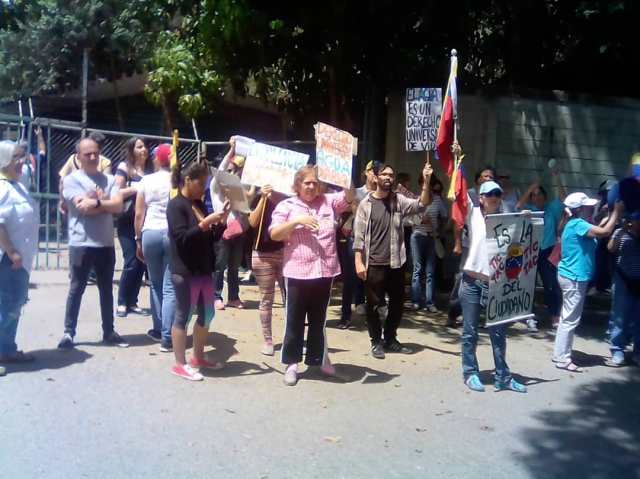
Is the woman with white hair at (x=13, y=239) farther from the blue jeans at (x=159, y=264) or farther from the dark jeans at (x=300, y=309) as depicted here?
the dark jeans at (x=300, y=309)

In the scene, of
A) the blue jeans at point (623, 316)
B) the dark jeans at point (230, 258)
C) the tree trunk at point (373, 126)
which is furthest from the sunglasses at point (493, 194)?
the tree trunk at point (373, 126)

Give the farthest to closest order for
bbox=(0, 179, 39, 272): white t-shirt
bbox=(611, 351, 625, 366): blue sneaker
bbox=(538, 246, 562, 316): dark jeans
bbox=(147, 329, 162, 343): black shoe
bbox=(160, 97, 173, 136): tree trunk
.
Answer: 1. bbox=(160, 97, 173, 136): tree trunk
2. bbox=(538, 246, 562, 316): dark jeans
3. bbox=(147, 329, 162, 343): black shoe
4. bbox=(611, 351, 625, 366): blue sneaker
5. bbox=(0, 179, 39, 272): white t-shirt

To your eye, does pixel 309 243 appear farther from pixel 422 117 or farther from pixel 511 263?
pixel 422 117

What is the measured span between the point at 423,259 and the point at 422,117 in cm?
225

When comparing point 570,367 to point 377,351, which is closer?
point 570,367

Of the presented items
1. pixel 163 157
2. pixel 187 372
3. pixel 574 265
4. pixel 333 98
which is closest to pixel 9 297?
pixel 187 372

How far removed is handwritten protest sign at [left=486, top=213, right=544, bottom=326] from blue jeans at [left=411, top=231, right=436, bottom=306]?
9.40 ft

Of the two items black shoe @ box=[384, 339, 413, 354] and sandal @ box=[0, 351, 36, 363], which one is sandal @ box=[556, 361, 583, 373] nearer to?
black shoe @ box=[384, 339, 413, 354]

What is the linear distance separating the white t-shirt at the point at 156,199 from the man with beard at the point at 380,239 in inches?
72.7

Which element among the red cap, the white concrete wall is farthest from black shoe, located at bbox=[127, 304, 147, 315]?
the white concrete wall

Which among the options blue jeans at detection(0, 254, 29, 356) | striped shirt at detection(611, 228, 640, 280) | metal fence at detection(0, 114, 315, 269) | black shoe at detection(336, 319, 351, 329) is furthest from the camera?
metal fence at detection(0, 114, 315, 269)

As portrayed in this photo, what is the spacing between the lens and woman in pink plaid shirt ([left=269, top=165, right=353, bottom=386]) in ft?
21.3

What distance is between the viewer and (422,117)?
8.27 m

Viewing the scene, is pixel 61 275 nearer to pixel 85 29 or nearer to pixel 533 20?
pixel 533 20
